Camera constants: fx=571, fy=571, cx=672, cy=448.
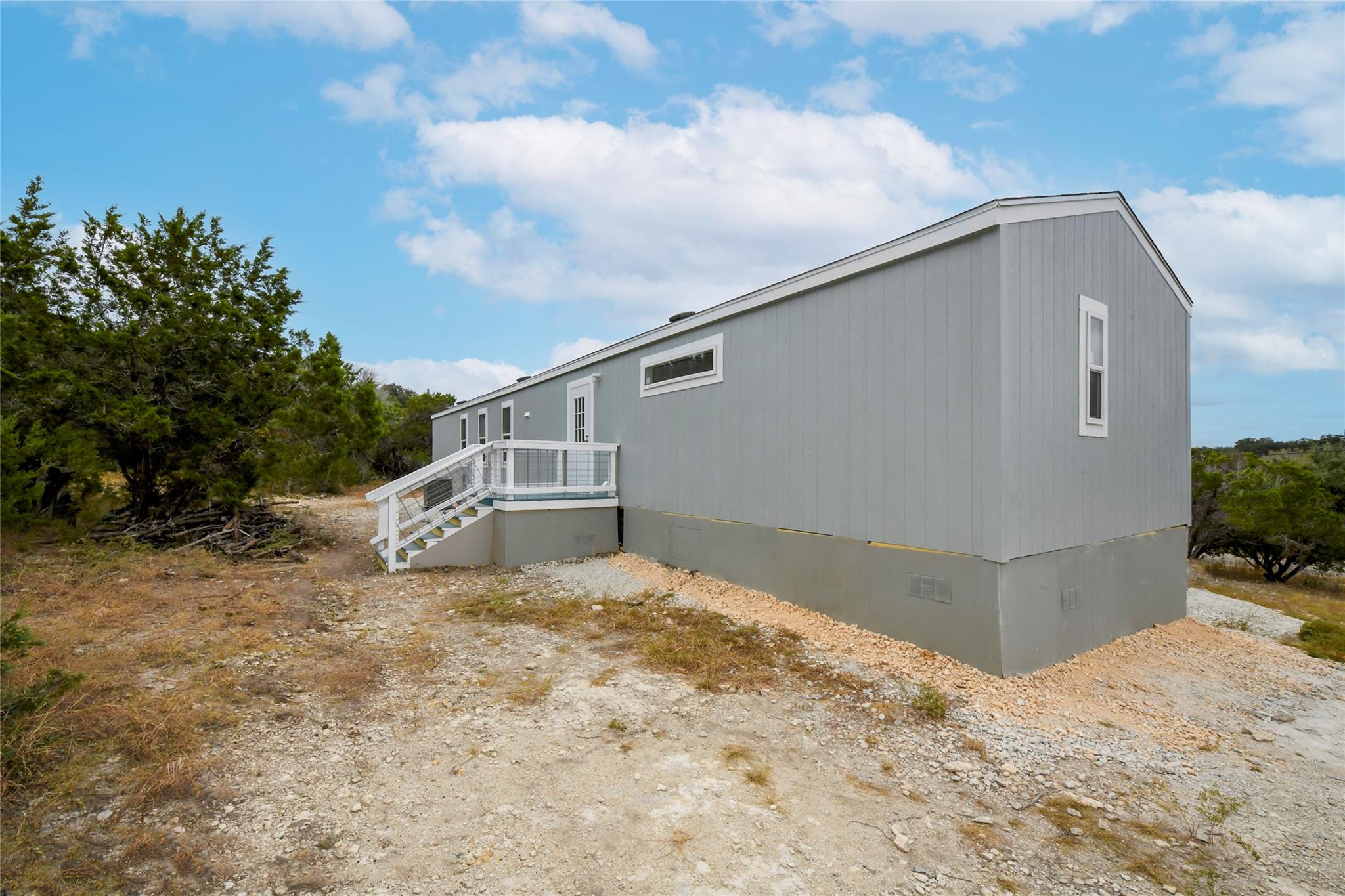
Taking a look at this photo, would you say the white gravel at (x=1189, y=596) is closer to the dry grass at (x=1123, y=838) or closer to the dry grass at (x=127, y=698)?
the dry grass at (x=127, y=698)

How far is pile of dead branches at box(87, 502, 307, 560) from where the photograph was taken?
8.54 m

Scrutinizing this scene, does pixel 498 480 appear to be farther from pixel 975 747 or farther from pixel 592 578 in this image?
pixel 975 747

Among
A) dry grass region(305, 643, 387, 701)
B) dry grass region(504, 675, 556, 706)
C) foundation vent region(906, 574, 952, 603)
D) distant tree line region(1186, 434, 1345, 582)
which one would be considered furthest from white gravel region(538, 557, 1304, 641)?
distant tree line region(1186, 434, 1345, 582)

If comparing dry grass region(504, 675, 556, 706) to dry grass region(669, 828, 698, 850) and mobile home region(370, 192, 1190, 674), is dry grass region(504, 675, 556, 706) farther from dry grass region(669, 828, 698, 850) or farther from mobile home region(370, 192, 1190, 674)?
mobile home region(370, 192, 1190, 674)

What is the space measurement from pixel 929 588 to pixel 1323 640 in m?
4.89

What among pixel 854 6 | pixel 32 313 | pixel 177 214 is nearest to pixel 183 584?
pixel 32 313

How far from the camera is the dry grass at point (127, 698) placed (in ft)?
7.30

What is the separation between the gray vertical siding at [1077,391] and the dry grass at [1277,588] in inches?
169

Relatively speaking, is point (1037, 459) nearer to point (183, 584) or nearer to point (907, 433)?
point (907, 433)

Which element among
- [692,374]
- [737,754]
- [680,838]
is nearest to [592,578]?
[692,374]

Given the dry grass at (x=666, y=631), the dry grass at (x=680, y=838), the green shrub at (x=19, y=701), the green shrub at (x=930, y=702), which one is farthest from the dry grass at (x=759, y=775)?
the green shrub at (x=19, y=701)

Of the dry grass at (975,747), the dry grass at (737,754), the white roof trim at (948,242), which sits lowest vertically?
the dry grass at (975,747)

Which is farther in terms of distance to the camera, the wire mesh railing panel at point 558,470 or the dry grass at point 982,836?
the wire mesh railing panel at point 558,470

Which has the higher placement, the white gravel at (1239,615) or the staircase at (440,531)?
the staircase at (440,531)
